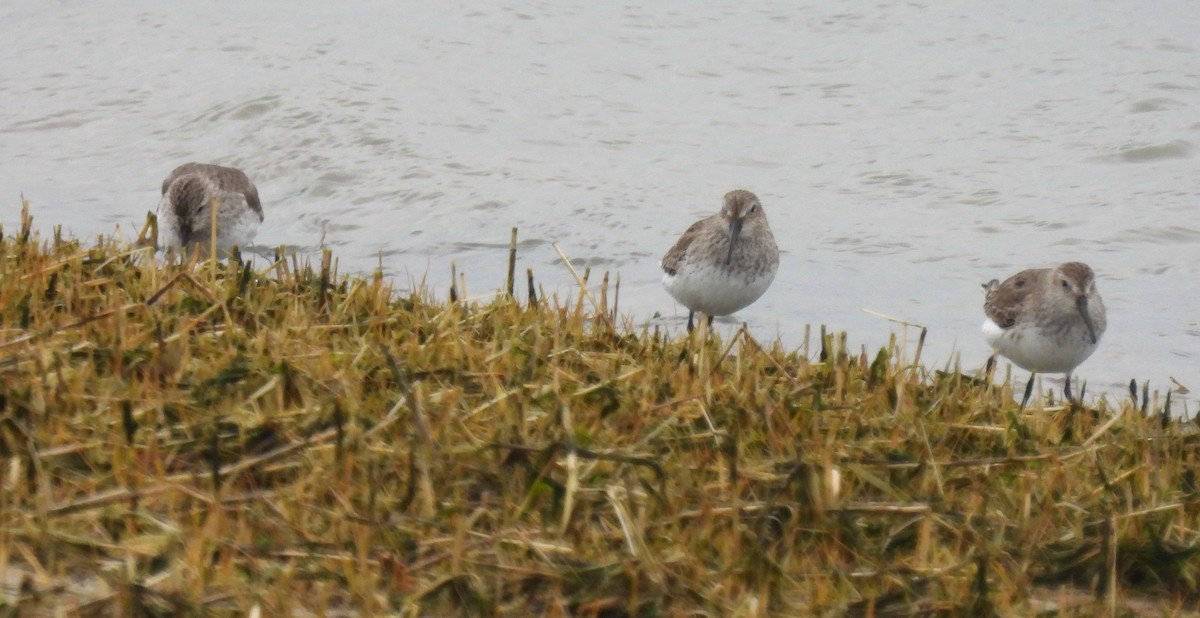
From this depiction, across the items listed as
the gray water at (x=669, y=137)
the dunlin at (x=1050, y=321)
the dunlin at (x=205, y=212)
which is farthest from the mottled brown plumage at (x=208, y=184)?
the dunlin at (x=1050, y=321)

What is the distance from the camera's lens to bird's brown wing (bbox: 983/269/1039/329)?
9.48m

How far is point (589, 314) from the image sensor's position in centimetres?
713

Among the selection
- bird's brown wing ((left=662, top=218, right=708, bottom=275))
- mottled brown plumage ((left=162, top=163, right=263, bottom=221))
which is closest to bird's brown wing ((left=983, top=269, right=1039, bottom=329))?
bird's brown wing ((left=662, top=218, right=708, bottom=275))

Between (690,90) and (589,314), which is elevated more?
(690,90)

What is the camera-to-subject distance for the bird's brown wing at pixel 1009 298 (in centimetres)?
948

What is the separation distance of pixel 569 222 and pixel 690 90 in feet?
13.5

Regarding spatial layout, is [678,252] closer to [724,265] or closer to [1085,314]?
[724,265]

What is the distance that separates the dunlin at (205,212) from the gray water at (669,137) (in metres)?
0.83

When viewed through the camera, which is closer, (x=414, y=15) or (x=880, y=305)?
(x=880, y=305)

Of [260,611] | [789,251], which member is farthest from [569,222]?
[260,611]

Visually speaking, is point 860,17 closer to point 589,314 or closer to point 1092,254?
point 1092,254

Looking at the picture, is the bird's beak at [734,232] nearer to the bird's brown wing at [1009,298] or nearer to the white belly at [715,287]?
the white belly at [715,287]

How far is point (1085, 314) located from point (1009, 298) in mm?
608

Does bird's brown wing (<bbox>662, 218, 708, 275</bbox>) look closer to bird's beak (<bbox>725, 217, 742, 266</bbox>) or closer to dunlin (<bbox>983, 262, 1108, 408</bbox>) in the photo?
bird's beak (<bbox>725, 217, 742, 266</bbox>)
